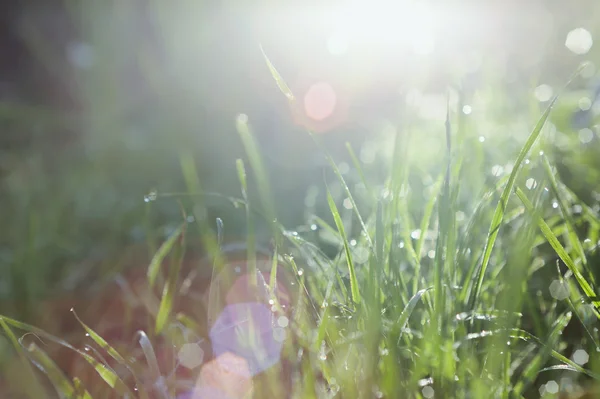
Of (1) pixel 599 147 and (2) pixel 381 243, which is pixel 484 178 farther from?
(2) pixel 381 243

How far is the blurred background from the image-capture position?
1458 millimetres

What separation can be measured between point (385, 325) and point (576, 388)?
24 centimetres

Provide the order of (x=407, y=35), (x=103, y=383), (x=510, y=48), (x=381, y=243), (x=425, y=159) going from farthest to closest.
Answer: (x=510, y=48), (x=407, y=35), (x=425, y=159), (x=103, y=383), (x=381, y=243)

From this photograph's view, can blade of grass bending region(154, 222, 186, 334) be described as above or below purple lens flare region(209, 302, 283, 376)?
above

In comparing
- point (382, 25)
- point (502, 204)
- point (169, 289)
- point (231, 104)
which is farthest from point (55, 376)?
point (382, 25)

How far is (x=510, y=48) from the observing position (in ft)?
12.8

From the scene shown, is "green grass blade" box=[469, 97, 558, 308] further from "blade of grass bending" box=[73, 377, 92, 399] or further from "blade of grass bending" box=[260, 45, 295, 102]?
"blade of grass bending" box=[73, 377, 92, 399]

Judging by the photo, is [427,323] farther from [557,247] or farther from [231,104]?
[231,104]

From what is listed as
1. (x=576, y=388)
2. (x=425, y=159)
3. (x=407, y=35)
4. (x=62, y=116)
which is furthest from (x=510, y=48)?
Answer: (x=576, y=388)

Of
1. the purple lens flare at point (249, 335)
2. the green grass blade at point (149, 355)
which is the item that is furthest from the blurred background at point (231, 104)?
the green grass blade at point (149, 355)

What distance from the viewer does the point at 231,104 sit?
259cm

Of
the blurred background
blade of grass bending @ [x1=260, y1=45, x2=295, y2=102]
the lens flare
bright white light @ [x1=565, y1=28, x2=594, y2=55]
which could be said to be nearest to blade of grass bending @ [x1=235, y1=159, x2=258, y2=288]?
blade of grass bending @ [x1=260, y1=45, x2=295, y2=102]

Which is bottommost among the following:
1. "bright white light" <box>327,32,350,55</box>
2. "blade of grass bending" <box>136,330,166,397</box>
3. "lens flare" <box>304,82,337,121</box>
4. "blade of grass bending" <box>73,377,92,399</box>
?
"lens flare" <box>304,82,337,121</box>

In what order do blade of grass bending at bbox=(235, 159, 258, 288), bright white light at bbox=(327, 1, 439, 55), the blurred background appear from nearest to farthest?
blade of grass bending at bbox=(235, 159, 258, 288), the blurred background, bright white light at bbox=(327, 1, 439, 55)
